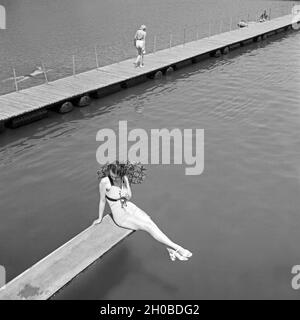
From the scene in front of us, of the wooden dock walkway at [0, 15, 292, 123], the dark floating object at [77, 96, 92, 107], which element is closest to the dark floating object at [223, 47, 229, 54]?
the wooden dock walkway at [0, 15, 292, 123]

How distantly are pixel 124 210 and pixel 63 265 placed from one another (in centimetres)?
183

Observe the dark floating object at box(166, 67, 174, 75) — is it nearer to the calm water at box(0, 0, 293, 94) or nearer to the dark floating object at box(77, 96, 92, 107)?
the calm water at box(0, 0, 293, 94)

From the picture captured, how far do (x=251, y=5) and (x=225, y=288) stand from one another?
56.0 meters

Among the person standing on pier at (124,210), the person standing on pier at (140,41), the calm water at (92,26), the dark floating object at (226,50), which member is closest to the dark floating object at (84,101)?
the calm water at (92,26)

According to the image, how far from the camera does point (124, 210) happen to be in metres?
9.22

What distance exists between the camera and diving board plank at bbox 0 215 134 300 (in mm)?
8031

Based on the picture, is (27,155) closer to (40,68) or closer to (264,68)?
(40,68)

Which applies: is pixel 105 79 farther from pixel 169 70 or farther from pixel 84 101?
pixel 169 70

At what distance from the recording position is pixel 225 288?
9133 mm

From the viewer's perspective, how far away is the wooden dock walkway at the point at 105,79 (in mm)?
18328

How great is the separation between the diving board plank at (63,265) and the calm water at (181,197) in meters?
0.64

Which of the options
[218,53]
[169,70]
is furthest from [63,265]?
[218,53]

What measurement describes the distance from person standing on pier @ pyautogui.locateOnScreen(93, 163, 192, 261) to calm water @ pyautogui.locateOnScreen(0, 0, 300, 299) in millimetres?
934
